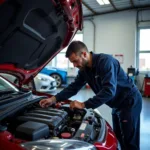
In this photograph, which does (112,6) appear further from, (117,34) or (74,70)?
(74,70)

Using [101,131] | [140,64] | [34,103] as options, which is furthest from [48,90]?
[101,131]

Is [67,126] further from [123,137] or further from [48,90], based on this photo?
[48,90]

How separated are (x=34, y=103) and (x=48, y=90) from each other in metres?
5.00

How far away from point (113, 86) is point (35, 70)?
35.0 inches

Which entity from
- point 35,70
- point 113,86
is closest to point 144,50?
point 35,70

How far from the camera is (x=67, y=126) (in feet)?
5.71

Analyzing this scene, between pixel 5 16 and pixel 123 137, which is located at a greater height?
pixel 5 16

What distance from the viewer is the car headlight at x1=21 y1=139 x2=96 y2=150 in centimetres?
117

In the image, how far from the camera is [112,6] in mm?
8766

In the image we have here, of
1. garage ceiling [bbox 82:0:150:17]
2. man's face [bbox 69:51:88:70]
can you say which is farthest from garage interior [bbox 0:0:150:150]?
man's face [bbox 69:51:88:70]

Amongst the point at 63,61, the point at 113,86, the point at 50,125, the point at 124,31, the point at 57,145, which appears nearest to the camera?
the point at 57,145

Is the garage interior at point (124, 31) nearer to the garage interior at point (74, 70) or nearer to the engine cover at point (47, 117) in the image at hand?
the garage interior at point (74, 70)

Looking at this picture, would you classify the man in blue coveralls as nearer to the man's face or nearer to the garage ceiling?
the man's face

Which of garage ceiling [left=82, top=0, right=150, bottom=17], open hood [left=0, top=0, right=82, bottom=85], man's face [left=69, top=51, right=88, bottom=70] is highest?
garage ceiling [left=82, top=0, right=150, bottom=17]
